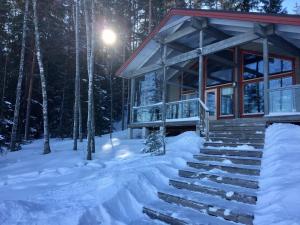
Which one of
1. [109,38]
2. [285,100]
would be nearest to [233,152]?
[285,100]

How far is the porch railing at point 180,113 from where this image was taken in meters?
10.5

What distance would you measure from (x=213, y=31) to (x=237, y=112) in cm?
404

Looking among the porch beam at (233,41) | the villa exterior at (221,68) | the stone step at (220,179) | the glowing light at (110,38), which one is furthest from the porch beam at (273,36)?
the glowing light at (110,38)

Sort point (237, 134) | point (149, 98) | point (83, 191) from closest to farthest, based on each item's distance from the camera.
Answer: point (83, 191), point (237, 134), point (149, 98)

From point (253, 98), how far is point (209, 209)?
9.31 meters

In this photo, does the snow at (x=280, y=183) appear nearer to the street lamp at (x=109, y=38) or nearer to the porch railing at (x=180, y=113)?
the porch railing at (x=180, y=113)

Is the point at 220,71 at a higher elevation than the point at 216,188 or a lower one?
higher

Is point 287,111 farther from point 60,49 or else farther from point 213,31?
point 60,49

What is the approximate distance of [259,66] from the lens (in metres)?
13.1

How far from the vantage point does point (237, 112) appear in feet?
44.5

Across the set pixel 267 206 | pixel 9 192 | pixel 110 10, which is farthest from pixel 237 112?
pixel 110 10

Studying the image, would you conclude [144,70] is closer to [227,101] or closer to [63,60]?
[227,101]

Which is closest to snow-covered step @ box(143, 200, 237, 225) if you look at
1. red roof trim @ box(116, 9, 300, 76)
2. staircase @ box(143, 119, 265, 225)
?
staircase @ box(143, 119, 265, 225)

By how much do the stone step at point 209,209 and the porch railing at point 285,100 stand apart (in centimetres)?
528
